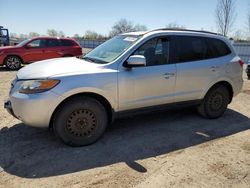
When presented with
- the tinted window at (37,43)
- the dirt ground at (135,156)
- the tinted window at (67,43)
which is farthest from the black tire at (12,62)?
the dirt ground at (135,156)

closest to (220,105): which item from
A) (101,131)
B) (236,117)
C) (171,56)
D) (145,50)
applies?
(236,117)

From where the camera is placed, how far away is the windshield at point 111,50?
4.67 metres

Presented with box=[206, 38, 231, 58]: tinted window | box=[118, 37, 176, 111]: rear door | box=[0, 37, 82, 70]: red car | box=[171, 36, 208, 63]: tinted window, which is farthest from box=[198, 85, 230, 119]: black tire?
box=[0, 37, 82, 70]: red car

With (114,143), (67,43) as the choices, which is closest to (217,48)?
(114,143)

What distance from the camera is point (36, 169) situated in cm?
361

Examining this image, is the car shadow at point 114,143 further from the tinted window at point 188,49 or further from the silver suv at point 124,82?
the tinted window at point 188,49

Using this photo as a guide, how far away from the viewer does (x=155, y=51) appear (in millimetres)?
4906

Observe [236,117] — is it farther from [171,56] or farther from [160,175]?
[160,175]

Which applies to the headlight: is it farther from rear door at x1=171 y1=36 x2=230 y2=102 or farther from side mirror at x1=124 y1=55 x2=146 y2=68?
rear door at x1=171 y1=36 x2=230 y2=102

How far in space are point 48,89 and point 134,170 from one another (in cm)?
165

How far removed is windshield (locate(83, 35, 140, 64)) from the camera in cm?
467

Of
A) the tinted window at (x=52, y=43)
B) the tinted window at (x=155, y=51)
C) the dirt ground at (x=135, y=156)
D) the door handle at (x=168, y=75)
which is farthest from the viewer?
the tinted window at (x=52, y=43)

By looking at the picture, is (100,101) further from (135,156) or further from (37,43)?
(37,43)

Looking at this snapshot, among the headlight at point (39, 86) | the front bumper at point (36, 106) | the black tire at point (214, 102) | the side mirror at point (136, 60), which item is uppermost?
the side mirror at point (136, 60)
